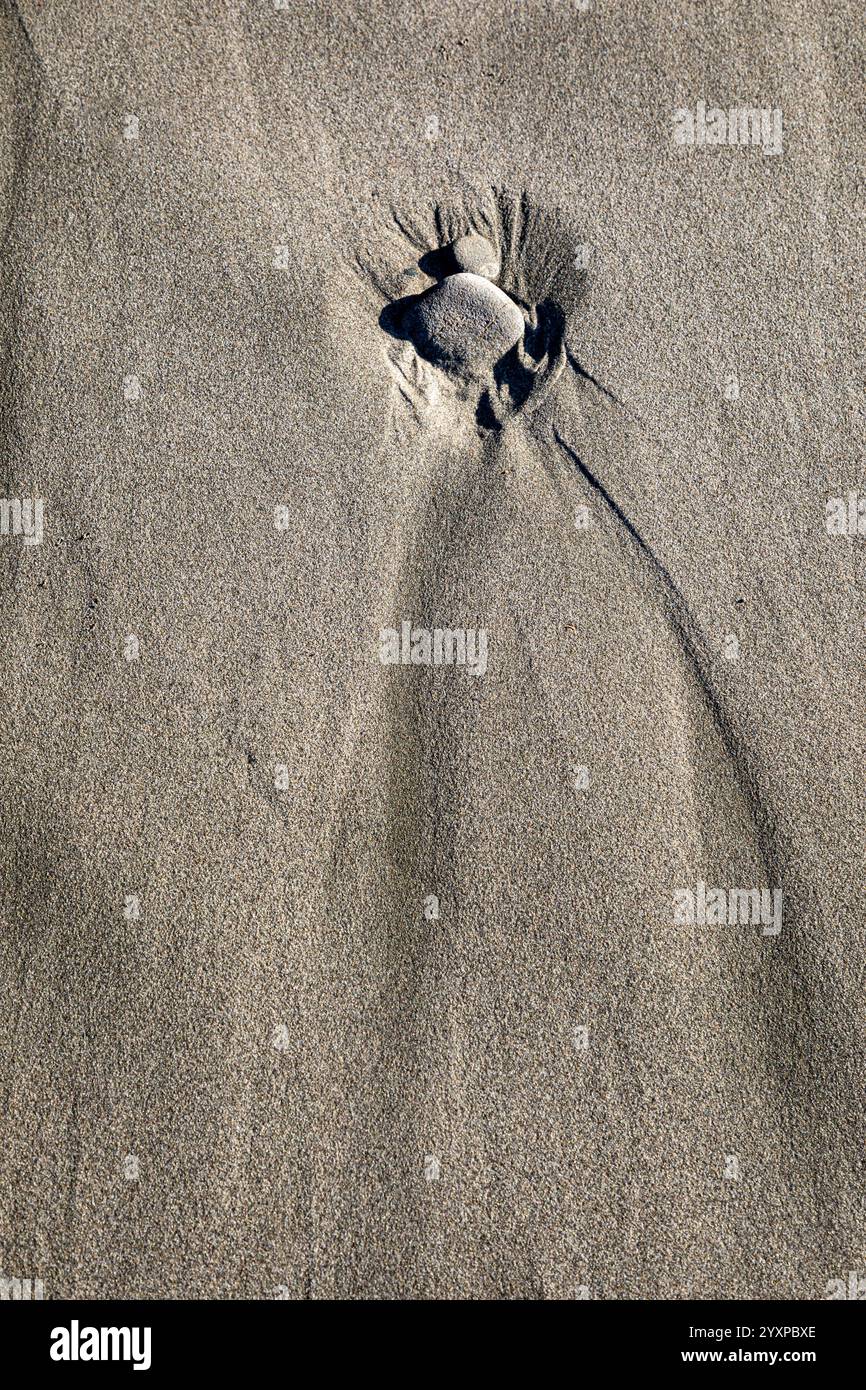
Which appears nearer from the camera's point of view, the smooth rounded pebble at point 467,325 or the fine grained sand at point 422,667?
the fine grained sand at point 422,667

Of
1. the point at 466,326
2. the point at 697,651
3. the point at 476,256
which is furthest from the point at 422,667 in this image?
the point at 476,256

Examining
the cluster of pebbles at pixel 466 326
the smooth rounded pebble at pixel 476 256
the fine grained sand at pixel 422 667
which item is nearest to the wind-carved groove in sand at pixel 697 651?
the fine grained sand at pixel 422 667

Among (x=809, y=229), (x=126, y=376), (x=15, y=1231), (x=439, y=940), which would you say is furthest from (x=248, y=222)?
(x=15, y=1231)

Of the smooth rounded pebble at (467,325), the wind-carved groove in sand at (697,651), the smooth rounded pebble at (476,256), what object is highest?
the smooth rounded pebble at (476,256)

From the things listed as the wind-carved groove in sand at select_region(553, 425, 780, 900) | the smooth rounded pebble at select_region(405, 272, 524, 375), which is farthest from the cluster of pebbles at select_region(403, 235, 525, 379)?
the wind-carved groove in sand at select_region(553, 425, 780, 900)

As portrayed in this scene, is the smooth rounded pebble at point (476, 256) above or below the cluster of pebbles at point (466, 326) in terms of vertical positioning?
above

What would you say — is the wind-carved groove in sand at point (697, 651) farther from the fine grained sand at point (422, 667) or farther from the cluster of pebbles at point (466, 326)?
the cluster of pebbles at point (466, 326)
